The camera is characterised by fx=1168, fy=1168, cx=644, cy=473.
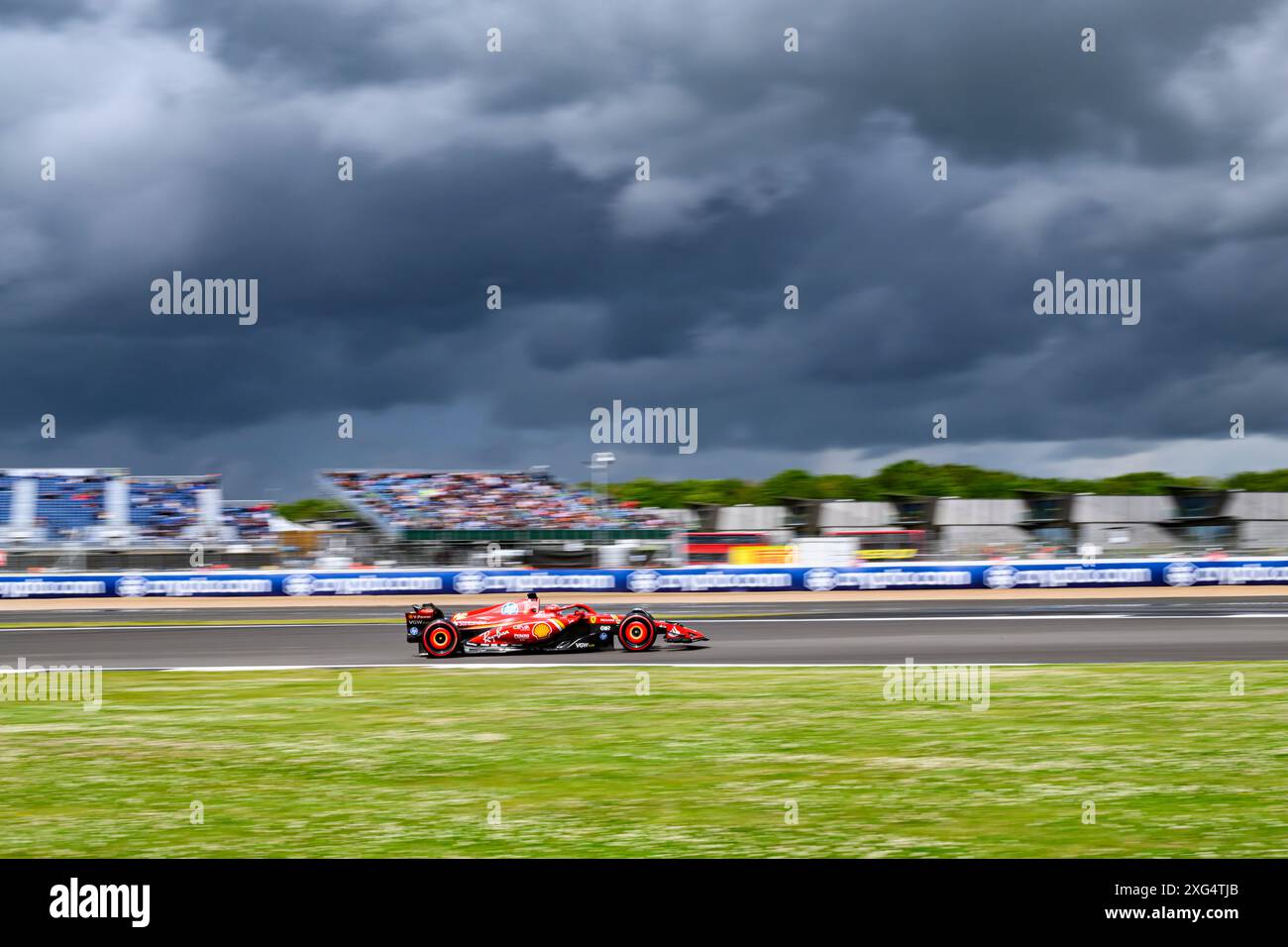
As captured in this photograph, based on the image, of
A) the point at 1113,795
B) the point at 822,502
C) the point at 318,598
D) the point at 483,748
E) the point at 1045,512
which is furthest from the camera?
the point at 822,502

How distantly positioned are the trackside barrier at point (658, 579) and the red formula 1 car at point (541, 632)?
16.4m

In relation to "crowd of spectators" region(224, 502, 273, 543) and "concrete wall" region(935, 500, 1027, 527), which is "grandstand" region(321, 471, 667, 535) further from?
"concrete wall" region(935, 500, 1027, 527)

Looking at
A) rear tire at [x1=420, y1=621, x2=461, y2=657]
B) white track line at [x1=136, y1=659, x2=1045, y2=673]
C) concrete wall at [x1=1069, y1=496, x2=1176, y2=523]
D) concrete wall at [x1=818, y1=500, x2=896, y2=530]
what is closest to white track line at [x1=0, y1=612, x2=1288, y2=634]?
rear tire at [x1=420, y1=621, x2=461, y2=657]

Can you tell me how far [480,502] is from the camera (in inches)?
2035

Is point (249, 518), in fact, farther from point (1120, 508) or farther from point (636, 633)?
point (636, 633)

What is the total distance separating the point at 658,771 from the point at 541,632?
31.7 ft

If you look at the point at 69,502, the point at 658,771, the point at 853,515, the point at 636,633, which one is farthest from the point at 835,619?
the point at 69,502

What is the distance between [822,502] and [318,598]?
76.9ft

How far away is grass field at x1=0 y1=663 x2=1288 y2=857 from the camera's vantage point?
655 cm

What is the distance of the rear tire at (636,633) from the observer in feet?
59.6

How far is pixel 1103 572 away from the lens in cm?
3475

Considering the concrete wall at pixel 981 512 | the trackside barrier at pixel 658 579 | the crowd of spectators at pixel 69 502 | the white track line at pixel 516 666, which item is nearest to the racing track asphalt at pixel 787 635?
the white track line at pixel 516 666
